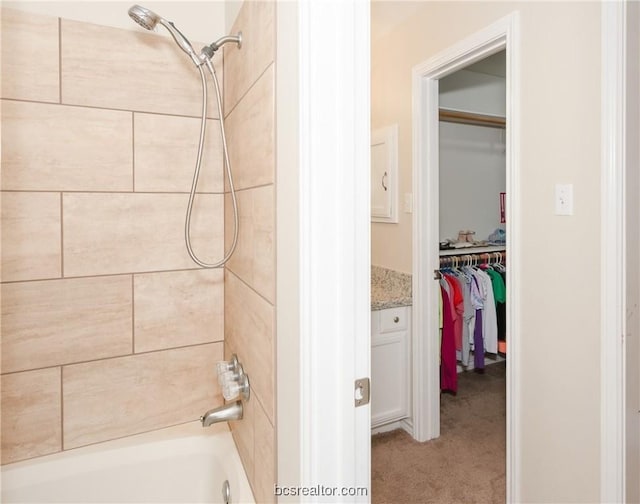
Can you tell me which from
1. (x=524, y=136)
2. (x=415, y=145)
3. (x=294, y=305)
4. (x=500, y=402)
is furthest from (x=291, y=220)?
(x=500, y=402)

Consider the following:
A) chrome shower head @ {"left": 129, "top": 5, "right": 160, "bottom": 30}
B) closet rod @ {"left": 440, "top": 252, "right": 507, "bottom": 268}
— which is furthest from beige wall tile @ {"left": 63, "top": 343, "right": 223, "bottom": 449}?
closet rod @ {"left": 440, "top": 252, "right": 507, "bottom": 268}

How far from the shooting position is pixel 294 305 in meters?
0.93

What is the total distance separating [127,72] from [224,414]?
4.24ft

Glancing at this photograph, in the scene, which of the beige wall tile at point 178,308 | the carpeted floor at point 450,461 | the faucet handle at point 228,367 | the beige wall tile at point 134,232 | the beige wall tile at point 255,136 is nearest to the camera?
the beige wall tile at point 255,136

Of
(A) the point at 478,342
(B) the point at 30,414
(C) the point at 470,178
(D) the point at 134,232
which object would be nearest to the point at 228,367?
(D) the point at 134,232

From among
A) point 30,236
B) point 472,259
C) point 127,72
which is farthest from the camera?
point 472,259

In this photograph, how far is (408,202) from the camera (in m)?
2.66

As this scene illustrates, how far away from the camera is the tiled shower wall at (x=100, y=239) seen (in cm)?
148

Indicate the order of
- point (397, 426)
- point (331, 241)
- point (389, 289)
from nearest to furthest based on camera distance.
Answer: point (331, 241) → point (397, 426) → point (389, 289)

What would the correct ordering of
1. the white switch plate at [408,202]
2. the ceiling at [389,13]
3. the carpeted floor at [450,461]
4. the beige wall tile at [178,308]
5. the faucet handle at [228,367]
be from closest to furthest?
1. the faucet handle at [228,367]
2. the beige wall tile at [178,308]
3. the carpeted floor at [450,461]
4. the ceiling at [389,13]
5. the white switch plate at [408,202]

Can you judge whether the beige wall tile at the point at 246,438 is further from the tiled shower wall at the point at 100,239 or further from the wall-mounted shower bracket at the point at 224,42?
the wall-mounted shower bracket at the point at 224,42

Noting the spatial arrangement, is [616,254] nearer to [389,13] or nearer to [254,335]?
[254,335]

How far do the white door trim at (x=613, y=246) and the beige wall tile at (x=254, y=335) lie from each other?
115 cm

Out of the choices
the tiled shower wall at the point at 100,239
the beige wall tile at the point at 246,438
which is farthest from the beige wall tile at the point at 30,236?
the beige wall tile at the point at 246,438
